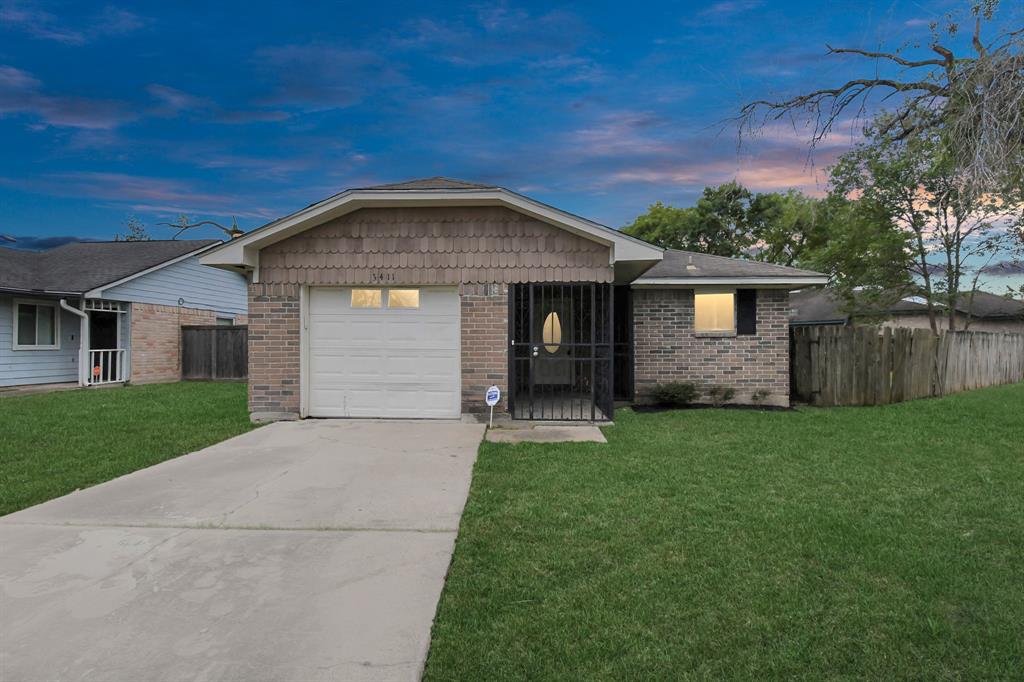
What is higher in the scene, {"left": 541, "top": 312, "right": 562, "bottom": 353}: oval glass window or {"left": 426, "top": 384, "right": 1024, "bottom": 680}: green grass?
{"left": 541, "top": 312, "right": 562, "bottom": 353}: oval glass window

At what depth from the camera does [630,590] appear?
10.3 feet

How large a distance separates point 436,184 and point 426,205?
0.84m

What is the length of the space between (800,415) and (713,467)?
15.6ft

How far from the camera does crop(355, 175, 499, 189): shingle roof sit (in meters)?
8.37

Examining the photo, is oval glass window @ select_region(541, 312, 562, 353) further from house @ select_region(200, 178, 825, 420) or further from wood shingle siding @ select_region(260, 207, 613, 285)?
wood shingle siding @ select_region(260, 207, 613, 285)

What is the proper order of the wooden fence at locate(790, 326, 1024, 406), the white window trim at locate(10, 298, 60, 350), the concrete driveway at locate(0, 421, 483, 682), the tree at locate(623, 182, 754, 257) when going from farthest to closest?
the tree at locate(623, 182, 754, 257) < the white window trim at locate(10, 298, 60, 350) < the wooden fence at locate(790, 326, 1024, 406) < the concrete driveway at locate(0, 421, 483, 682)

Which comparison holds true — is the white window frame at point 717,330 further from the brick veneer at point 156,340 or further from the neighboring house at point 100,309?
the brick veneer at point 156,340

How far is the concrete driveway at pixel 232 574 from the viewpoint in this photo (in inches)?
97.1

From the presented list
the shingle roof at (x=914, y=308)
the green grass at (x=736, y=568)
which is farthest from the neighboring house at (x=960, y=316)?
the green grass at (x=736, y=568)

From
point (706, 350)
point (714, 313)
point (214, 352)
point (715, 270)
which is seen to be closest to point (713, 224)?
point (715, 270)

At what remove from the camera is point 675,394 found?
35.2 ft

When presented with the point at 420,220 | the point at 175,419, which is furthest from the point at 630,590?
the point at 175,419

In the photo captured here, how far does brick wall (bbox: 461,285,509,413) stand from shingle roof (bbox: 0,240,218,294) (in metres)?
11.9

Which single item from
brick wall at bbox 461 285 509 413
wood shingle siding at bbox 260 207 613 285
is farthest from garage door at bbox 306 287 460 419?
wood shingle siding at bbox 260 207 613 285
